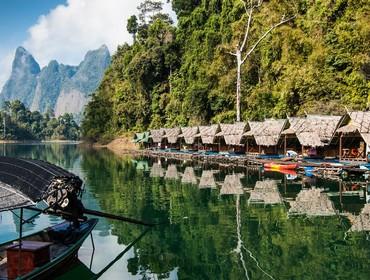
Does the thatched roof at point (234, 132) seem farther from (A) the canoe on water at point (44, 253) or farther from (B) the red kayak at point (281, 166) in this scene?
(A) the canoe on water at point (44, 253)

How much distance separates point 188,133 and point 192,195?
29856 mm

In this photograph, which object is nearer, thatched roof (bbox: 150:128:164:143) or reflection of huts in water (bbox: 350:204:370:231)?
reflection of huts in water (bbox: 350:204:370:231)

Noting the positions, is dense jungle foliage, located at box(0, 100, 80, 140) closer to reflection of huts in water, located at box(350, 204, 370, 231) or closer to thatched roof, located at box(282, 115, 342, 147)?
thatched roof, located at box(282, 115, 342, 147)

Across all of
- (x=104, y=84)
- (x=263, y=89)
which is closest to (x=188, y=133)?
(x=263, y=89)

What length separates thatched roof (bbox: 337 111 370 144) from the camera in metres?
27.9

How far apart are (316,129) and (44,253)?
25.9 metres

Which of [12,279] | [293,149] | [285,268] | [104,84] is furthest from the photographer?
[104,84]

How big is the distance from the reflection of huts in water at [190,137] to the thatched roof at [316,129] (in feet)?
60.0

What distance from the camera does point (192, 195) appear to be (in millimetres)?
23250

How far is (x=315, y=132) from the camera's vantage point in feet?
106

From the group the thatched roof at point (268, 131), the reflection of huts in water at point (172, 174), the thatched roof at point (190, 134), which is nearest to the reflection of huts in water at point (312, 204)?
the reflection of huts in water at point (172, 174)

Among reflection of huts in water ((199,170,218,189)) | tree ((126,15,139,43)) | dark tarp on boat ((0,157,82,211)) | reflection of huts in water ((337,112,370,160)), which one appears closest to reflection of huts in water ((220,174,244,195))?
reflection of huts in water ((199,170,218,189))

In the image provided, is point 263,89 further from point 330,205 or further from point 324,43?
point 330,205

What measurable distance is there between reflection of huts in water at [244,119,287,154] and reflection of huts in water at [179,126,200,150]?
9381 millimetres
